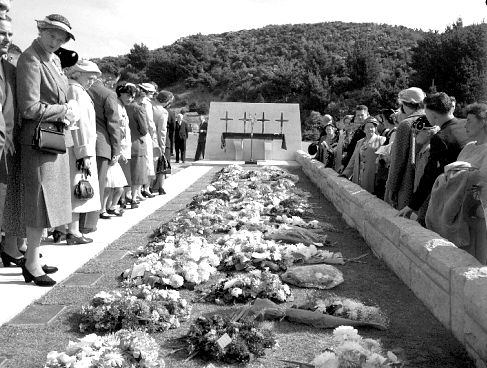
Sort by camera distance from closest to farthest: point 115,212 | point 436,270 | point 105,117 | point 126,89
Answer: point 436,270 < point 105,117 < point 126,89 < point 115,212

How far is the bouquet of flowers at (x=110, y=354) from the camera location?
3070 millimetres

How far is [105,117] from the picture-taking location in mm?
7172

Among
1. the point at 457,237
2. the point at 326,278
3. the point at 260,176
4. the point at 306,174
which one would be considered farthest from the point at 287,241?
the point at 306,174

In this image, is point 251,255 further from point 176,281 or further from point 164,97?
point 164,97

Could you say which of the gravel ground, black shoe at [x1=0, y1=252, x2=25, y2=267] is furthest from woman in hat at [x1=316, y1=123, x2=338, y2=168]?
black shoe at [x1=0, y1=252, x2=25, y2=267]

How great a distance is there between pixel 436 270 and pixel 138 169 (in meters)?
5.98

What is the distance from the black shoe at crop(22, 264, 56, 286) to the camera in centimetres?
477

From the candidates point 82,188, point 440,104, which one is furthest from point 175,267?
point 440,104

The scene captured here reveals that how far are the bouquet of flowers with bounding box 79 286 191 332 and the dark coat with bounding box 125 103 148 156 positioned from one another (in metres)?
5.10

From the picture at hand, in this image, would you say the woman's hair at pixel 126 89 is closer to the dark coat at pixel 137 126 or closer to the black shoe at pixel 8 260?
the dark coat at pixel 137 126

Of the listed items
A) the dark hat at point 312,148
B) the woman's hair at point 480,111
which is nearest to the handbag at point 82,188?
the woman's hair at point 480,111

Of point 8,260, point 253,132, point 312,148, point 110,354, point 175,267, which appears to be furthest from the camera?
point 253,132

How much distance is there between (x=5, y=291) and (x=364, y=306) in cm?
278

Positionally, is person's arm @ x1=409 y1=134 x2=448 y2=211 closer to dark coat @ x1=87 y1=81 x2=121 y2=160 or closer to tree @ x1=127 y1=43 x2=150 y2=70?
dark coat @ x1=87 y1=81 x2=121 y2=160
